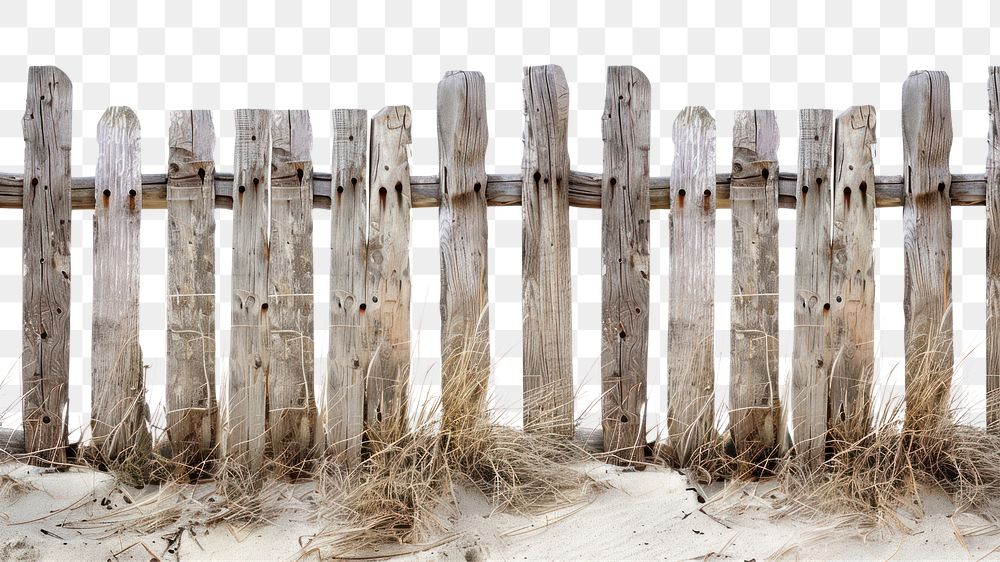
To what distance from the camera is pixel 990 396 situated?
166 inches

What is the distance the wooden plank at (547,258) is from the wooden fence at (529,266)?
0.01m

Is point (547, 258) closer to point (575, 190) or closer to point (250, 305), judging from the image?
point (575, 190)

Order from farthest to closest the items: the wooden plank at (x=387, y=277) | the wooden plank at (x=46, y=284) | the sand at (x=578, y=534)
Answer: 1. the wooden plank at (x=46, y=284)
2. the wooden plank at (x=387, y=277)
3. the sand at (x=578, y=534)

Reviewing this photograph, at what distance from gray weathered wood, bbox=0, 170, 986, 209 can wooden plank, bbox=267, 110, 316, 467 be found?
12 cm

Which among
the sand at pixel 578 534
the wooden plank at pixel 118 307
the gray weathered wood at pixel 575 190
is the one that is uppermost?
the gray weathered wood at pixel 575 190

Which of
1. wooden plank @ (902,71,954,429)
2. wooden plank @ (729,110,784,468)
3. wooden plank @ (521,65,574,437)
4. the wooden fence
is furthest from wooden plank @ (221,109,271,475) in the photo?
wooden plank @ (902,71,954,429)

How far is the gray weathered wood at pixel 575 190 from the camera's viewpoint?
4.18 metres

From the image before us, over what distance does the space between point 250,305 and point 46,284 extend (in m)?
1.03

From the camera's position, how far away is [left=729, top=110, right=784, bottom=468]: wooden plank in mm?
4145

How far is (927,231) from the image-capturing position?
4168mm

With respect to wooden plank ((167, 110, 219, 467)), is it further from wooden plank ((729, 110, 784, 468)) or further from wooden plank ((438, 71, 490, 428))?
wooden plank ((729, 110, 784, 468))

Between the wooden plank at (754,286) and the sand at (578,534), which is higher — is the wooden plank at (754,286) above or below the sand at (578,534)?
above

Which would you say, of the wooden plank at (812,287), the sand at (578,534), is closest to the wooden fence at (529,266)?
the wooden plank at (812,287)

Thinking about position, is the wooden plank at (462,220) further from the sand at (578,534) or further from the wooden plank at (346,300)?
the sand at (578,534)
